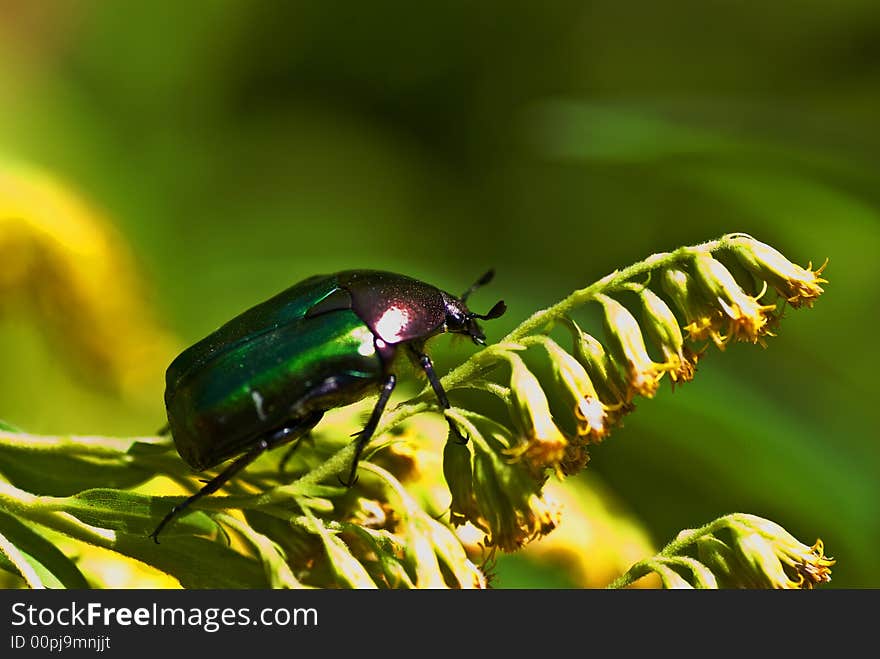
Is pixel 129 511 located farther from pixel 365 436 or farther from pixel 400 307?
pixel 400 307

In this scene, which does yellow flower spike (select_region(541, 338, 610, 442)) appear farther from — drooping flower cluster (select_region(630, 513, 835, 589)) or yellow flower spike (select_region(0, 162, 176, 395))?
yellow flower spike (select_region(0, 162, 176, 395))

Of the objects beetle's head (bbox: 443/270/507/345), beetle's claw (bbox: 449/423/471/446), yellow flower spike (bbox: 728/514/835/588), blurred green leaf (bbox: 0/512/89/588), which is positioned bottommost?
yellow flower spike (bbox: 728/514/835/588)

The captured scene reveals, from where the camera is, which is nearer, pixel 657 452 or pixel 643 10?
pixel 657 452

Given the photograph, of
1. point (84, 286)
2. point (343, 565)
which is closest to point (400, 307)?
point (343, 565)

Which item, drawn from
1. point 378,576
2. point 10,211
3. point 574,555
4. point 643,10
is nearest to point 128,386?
point 10,211

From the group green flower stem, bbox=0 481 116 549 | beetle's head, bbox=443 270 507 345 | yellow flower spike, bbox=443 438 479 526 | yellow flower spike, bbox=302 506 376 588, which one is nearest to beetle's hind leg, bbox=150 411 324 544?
green flower stem, bbox=0 481 116 549

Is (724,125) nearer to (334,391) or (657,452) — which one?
(657,452)
